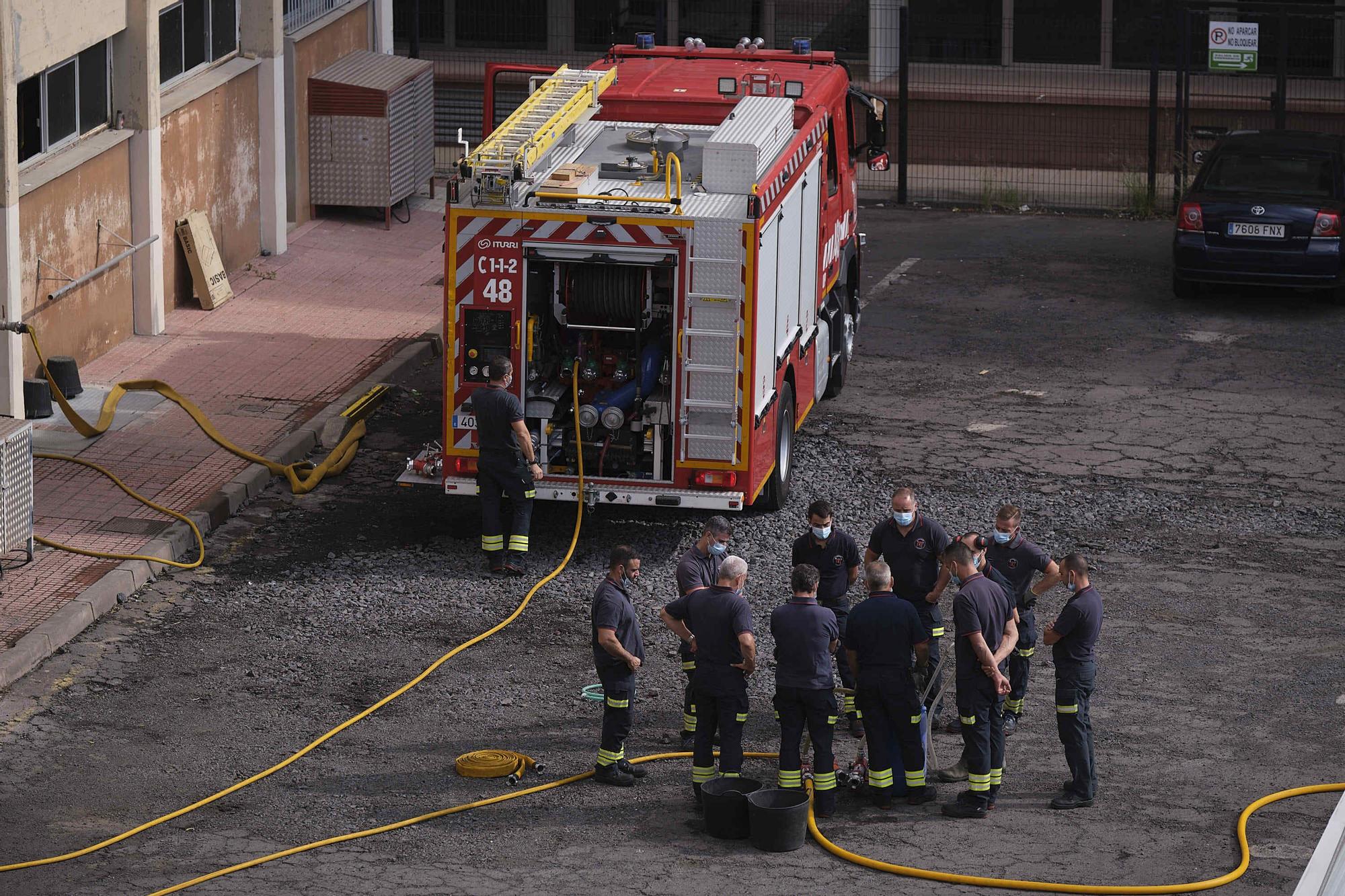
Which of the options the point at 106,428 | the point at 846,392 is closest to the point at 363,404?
the point at 106,428

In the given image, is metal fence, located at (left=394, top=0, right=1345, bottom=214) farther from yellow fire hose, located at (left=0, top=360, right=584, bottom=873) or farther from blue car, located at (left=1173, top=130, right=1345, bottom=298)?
yellow fire hose, located at (left=0, top=360, right=584, bottom=873)

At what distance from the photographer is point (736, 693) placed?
32.9ft

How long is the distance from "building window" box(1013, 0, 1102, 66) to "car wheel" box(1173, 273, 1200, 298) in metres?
9.10

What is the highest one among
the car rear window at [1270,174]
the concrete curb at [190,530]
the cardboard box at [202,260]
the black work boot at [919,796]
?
the car rear window at [1270,174]

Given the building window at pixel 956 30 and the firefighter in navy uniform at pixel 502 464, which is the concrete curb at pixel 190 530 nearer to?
the firefighter in navy uniform at pixel 502 464

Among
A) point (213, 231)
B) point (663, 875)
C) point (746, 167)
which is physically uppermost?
point (746, 167)

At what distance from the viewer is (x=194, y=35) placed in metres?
20.5

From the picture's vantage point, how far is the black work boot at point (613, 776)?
10.3 metres

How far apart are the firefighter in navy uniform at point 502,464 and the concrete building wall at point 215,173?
24.2ft

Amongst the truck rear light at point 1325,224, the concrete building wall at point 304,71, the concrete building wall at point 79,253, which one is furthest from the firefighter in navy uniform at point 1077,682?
the concrete building wall at point 304,71

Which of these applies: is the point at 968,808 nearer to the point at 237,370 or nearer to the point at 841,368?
the point at 841,368

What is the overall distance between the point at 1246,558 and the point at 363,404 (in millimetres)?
7312

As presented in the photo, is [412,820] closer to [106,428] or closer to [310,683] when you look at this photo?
[310,683]

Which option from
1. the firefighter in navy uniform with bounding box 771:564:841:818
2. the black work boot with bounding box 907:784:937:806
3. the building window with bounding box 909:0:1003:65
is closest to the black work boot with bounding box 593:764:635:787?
the firefighter in navy uniform with bounding box 771:564:841:818
